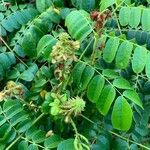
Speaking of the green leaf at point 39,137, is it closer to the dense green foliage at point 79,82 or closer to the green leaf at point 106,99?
the dense green foliage at point 79,82

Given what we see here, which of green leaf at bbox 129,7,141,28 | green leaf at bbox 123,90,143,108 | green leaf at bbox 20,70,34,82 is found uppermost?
green leaf at bbox 129,7,141,28

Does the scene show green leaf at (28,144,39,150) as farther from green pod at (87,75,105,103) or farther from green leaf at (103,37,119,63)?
green leaf at (103,37,119,63)

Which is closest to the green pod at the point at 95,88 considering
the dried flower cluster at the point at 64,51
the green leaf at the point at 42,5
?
the dried flower cluster at the point at 64,51

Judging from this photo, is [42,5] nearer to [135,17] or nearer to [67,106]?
[135,17]

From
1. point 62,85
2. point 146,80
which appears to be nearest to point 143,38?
point 146,80

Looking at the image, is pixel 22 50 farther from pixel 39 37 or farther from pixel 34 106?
pixel 34 106

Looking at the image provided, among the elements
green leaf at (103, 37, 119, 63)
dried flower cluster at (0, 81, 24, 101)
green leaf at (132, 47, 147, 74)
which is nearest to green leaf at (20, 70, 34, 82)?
dried flower cluster at (0, 81, 24, 101)
